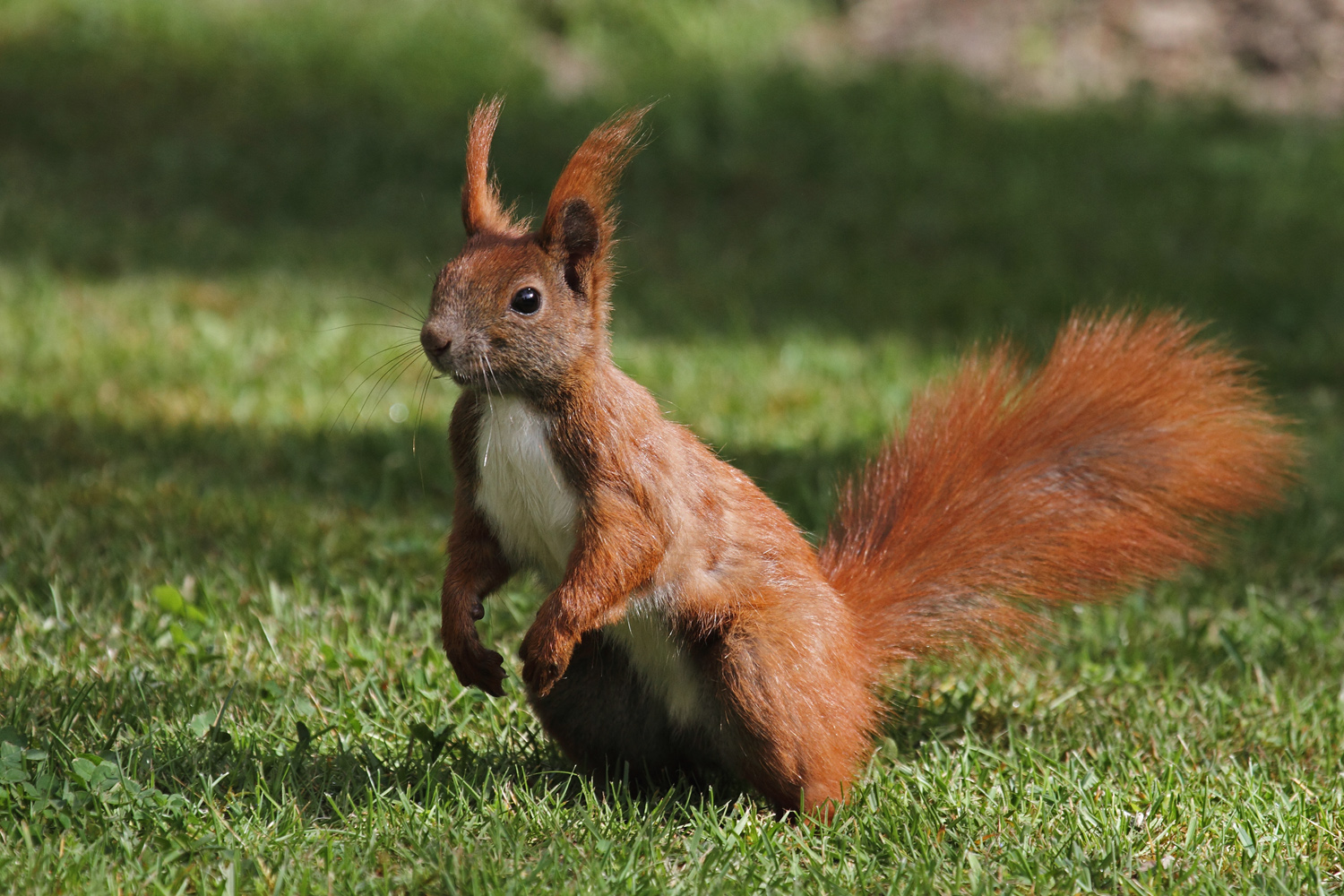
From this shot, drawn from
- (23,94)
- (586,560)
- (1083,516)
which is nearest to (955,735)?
(1083,516)

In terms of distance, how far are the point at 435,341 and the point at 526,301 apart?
158 millimetres

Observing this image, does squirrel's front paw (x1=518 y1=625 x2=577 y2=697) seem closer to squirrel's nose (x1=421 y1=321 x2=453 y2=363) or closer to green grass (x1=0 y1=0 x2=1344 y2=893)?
green grass (x1=0 y1=0 x2=1344 y2=893)

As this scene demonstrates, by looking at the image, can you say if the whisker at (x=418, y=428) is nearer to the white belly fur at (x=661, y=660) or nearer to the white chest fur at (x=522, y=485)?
the white chest fur at (x=522, y=485)

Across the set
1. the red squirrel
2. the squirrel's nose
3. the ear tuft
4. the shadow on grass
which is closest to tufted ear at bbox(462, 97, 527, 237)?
the red squirrel

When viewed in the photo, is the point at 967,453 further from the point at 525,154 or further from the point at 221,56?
the point at 221,56

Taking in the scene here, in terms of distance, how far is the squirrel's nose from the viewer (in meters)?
2.06

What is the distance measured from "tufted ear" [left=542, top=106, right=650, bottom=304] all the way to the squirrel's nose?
22 centimetres

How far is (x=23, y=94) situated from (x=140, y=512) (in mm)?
4795

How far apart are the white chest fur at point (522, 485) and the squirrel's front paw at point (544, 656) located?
0.48 feet

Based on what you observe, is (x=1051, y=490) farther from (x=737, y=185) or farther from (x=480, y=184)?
(x=737, y=185)

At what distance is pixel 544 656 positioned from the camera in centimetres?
217

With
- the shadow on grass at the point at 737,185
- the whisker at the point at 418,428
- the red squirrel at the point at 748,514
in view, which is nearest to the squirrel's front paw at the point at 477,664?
the red squirrel at the point at 748,514

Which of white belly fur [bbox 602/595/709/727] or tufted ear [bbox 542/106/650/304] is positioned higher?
tufted ear [bbox 542/106/650/304]

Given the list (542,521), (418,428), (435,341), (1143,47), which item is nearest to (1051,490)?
(542,521)
